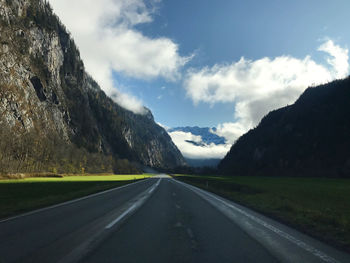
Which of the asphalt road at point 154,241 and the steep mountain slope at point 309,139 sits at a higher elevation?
the steep mountain slope at point 309,139

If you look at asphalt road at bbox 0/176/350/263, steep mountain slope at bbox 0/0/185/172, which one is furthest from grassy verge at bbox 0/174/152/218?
steep mountain slope at bbox 0/0/185/172

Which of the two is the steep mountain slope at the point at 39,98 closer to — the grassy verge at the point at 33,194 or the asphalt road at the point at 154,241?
the grassy verge at the point at 33,194

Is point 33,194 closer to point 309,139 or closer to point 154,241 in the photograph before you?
point 154,241

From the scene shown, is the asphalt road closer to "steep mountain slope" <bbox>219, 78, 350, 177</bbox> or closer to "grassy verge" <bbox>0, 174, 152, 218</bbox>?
"grassy verge" <bbox>0, 174, 152, 218</bbox>

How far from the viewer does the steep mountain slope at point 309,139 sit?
12800 centimetres

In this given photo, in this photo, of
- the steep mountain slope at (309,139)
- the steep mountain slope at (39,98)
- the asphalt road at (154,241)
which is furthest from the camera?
the steep mountain slope at (309,139)

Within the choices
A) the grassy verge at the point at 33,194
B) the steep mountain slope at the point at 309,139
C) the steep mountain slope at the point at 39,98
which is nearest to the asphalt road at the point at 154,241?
the grassy verge at the point at 33,194

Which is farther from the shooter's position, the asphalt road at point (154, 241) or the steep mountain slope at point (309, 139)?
the steep mountain slope at point (309, 139)

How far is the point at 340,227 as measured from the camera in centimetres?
887

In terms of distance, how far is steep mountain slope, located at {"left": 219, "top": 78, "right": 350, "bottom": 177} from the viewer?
420 feet

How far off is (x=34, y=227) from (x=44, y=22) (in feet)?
660

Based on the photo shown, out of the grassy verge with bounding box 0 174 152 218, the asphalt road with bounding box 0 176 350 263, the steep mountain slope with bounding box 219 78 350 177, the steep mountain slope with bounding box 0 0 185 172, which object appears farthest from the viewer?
the steep mountain slope with bounding box 219 78 350 177

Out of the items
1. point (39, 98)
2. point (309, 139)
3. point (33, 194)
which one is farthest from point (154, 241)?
point (309, 139)

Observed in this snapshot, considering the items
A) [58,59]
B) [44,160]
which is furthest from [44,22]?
[44,160]
